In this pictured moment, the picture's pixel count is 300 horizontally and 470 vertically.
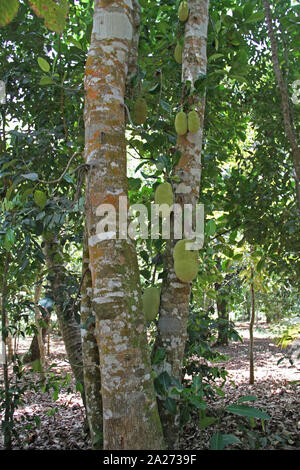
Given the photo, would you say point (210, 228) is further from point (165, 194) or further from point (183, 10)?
point (183, 10)

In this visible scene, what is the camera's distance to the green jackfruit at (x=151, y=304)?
1.51 m

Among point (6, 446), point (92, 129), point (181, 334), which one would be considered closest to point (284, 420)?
point (181, 334)

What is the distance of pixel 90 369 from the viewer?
147cm

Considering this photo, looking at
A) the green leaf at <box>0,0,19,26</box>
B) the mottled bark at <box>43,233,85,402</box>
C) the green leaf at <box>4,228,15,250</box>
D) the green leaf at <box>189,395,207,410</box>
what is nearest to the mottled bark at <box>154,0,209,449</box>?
the green leaf at <box>189,395,207,410</box>

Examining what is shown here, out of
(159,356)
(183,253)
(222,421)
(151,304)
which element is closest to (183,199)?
(183,253)

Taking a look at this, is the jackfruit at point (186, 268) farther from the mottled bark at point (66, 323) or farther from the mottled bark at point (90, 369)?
the mottled bark at point (66, 323)

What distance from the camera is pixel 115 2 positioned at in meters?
1.47

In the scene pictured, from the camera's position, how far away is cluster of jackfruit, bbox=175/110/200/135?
164cm

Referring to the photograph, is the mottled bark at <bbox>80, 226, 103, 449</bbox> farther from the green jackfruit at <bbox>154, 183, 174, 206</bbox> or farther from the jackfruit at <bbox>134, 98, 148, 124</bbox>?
the jackfruit at <bbox>134, 98, 148, 124</bbox>

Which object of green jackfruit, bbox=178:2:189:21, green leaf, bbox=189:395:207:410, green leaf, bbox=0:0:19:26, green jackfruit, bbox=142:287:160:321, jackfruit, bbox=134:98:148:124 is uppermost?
green jackfruit, bbox=178:2:189:21

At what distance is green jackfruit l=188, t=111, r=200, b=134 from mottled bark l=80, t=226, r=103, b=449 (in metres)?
0.69

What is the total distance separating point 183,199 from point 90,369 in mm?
790

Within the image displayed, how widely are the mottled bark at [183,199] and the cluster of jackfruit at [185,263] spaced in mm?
69

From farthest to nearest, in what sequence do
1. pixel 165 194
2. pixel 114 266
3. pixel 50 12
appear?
pixel 165 194 → pixel 114 266 → pixel 50 12
